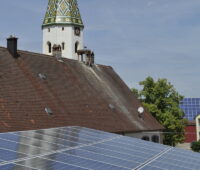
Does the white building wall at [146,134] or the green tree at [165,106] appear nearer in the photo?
the white building wall at [146,134]

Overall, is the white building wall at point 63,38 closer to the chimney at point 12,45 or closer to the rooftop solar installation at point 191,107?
the chimney at point 12,45

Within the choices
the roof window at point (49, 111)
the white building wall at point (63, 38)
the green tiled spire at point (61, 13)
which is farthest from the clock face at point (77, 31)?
the roof window at point (49, 111)

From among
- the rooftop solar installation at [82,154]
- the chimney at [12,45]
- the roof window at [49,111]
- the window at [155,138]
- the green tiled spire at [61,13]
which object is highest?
the green tiled spire at [61,13]

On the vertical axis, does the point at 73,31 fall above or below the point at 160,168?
above

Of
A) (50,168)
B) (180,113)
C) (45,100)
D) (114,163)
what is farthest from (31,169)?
(180,113)

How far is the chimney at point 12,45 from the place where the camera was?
2684cm

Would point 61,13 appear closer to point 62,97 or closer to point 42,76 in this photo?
point 42,76

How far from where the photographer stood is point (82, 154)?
9.94 meters

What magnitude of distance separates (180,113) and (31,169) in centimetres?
3539

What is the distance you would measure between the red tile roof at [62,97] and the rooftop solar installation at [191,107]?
44.4m

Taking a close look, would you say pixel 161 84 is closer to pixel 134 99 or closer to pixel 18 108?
pixel 134 99

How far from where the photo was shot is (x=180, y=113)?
137ft

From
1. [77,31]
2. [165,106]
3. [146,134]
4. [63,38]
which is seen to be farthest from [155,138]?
[77,31]

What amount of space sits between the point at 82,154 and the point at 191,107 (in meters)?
72.9
